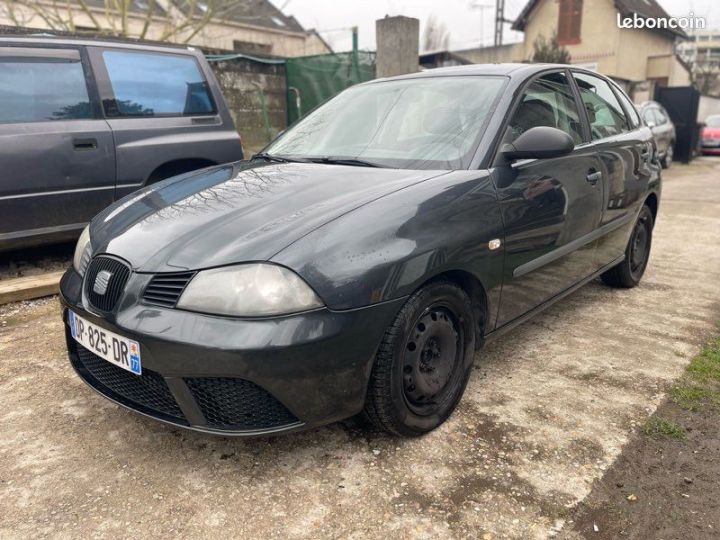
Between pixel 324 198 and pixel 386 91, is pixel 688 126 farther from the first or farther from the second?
pixel 324 198

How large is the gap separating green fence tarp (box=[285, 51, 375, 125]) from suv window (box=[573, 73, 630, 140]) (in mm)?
5244

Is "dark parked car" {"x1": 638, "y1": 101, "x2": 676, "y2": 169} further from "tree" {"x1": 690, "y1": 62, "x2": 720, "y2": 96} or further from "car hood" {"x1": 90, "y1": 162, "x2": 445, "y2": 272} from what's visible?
"tree" {"x1": 690, "y1": 62, "x2": 720, "y2": 96}

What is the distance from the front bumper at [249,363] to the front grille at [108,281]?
0.16 feet

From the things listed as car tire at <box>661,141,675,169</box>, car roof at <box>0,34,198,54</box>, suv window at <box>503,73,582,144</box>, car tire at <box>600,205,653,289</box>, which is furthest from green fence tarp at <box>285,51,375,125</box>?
car tire at <box>661,141,675,169</box>

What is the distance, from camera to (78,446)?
2.33 meters

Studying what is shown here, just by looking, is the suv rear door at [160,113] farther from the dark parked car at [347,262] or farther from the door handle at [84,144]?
the dark parked car at [347,262]

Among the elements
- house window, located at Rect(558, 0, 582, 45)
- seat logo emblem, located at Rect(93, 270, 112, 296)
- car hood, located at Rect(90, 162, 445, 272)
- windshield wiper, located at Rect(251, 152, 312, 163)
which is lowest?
seat logo emblem, located at Rect(93, 270, 112, 296)

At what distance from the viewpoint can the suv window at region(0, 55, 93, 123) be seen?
156 inches

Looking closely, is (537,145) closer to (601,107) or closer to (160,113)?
(601,107)

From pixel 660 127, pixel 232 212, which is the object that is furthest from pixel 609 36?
pixel 232 212

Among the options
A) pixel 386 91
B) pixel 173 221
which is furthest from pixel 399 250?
pixel 386 91

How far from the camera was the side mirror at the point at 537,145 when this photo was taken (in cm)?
263

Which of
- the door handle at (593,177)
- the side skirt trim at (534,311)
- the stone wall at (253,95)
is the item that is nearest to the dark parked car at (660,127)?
the stone wall at (253,95)

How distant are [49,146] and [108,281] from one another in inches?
94.6
